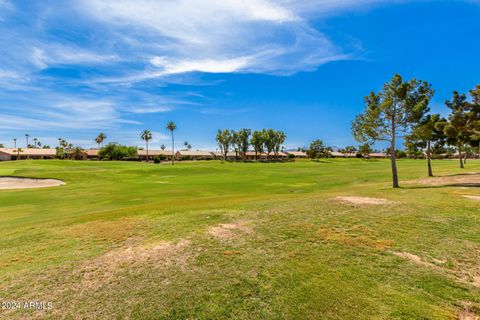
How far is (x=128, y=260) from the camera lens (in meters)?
6.98

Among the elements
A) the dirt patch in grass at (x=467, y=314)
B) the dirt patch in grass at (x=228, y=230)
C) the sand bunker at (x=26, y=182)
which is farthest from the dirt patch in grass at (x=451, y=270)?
the sand bunker at (x=26, y=182)

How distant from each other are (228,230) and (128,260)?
3754 mm

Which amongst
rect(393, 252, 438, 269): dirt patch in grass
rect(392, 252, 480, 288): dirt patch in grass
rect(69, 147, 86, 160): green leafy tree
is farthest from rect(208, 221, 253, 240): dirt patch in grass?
rect(69, 147, 86, 160): green leafy tree

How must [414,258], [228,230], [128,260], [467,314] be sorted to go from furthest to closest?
[228,230] → [128,260] → [414,258] → [467,314]

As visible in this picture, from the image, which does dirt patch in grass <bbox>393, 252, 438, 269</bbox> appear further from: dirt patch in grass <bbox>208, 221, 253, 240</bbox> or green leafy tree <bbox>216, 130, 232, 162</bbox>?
green leafy tree <bbox>216, 130, 232, 162</bbox>

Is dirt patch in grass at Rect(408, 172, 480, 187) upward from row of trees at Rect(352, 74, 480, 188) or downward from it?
downward

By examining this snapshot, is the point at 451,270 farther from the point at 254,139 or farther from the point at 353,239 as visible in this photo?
the point at 254,139

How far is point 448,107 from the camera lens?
28984 millimetres

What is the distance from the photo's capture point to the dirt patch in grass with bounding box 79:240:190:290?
19.4ft

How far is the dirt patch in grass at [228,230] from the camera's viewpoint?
8.96 metres

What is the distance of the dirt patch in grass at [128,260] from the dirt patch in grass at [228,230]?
4.13 feet

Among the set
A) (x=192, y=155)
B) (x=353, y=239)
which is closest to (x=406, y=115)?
(x=353, y=239)

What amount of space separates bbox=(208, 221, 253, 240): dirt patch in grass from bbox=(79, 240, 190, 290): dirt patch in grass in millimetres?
Answer: 1259

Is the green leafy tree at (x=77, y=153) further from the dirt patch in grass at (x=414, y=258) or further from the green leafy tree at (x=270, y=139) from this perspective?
the dirt patch in grass at (x=414, y=258)
